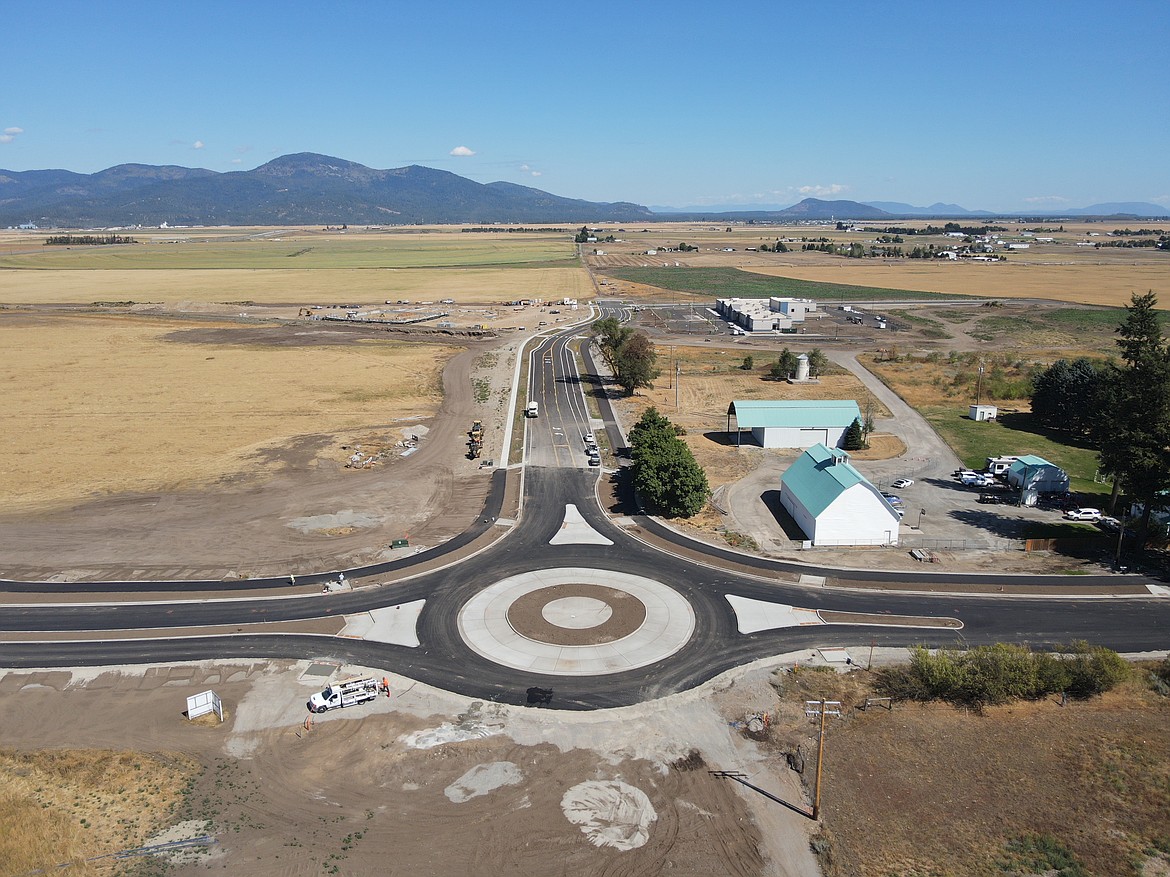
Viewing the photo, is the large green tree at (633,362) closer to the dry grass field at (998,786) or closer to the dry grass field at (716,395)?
A: the dry grass field at (716,395)

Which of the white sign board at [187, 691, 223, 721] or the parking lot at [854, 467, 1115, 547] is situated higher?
→ the parking lot at [854, 467, 1115, 547]

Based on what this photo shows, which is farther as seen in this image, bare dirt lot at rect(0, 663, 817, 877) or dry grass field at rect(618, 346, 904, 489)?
dry grass field at rect(618, 346, 904, 489)

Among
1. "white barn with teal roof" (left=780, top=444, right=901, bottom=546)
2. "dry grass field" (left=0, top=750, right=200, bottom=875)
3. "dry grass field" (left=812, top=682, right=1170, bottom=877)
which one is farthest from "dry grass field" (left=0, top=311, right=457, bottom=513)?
"dry grass field" (left=812, top=682, right=1170, bottom=877)

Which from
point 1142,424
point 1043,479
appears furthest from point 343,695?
point 1043,479

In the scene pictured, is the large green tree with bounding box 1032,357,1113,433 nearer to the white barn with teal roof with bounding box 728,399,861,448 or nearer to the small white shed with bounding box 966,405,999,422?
the small white shed with bounding box 966,405,999,422

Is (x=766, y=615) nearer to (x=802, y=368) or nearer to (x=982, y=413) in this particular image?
(x=982, y=413)

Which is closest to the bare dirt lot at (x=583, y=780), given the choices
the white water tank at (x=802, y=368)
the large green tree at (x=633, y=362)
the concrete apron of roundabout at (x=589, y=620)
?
the concrete apron of roundabout at (x=589, y=620)

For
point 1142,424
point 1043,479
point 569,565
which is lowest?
point 569,565
